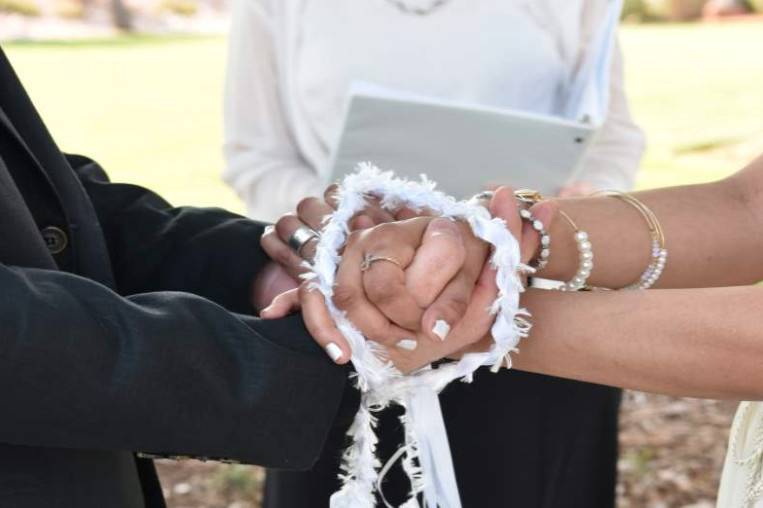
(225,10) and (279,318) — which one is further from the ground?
(279,318)

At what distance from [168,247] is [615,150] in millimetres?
1525

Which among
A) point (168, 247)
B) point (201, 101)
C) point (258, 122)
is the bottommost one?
point (201, 101)

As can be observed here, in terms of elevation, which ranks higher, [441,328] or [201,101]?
[441,328]

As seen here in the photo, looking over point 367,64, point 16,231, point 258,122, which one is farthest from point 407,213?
point 258,122

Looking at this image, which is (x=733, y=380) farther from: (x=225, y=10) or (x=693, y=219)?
(x=225, y=10)

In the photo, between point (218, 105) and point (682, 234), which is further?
point (218, 105)

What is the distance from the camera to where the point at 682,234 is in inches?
84.4

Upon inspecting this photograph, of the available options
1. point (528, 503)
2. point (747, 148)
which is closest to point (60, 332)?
point (528, 503)

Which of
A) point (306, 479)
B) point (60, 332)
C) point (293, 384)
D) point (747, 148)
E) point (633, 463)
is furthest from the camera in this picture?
point (747, 148)

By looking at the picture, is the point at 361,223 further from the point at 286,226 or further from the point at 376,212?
the point at 286,226

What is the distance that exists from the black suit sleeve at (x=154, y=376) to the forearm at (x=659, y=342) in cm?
38

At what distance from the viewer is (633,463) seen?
451cm

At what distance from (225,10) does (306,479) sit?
18923 millimetres

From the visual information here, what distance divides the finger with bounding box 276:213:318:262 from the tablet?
1.68 feet
